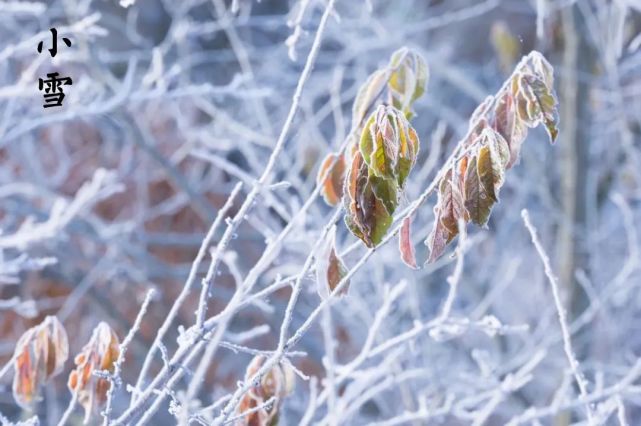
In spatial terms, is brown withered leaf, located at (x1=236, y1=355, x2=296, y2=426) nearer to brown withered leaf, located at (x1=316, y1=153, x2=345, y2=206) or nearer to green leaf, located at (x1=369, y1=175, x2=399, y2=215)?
brown withered leaf, located at (x1=316, y1=153, x2=345, y2=206)

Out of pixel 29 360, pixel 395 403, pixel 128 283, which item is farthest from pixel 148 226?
pixel 29 360

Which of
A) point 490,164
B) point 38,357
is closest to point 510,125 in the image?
point 490,164

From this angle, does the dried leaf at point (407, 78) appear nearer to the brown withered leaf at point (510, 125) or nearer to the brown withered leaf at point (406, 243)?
the brown withered leaf at point (510, 125)

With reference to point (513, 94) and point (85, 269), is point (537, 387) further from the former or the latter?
point (513, 94)

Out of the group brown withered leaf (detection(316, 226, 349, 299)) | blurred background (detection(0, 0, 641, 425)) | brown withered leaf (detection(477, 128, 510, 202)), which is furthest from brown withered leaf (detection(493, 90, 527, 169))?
blurred background (detection(0, 0, 641, 425))

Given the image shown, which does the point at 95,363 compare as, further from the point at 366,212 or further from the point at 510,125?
the point at 510,125
